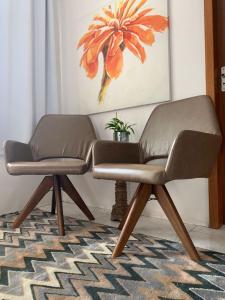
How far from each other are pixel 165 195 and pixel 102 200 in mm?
1062

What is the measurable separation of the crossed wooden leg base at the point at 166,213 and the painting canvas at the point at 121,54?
2.69ft

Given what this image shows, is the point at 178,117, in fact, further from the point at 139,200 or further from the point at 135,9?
the point at 135,9

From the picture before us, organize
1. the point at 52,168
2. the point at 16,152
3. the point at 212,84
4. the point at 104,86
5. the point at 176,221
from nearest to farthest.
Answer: the point at 176,221
the point at 52,168
the point at 212,84
the point at 16,152
the point at 104,86

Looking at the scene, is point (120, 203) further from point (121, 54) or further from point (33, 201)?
point (121, 54)

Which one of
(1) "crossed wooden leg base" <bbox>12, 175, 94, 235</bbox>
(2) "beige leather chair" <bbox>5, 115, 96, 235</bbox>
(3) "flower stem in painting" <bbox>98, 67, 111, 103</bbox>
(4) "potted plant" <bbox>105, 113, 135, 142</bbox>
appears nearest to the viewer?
(1) "crossed wooden leg base" <bbox>12, 175, 94, 235</bbox>

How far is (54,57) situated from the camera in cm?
242

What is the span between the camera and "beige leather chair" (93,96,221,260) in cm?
110

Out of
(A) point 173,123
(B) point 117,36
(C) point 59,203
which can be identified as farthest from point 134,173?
(B) point 117,36

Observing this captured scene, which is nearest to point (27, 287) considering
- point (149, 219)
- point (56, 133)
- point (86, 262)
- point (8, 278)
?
point (8, 278)

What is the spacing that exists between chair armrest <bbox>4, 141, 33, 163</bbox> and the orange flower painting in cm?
72

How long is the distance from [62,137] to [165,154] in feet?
2.84

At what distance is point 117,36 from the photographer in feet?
6.78

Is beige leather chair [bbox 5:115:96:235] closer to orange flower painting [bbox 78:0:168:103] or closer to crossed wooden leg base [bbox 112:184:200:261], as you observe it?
orange flower painting [bbox 78:0:168:103]

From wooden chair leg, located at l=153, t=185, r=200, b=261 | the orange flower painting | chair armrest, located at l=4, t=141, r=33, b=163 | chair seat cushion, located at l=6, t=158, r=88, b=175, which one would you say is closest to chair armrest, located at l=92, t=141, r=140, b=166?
chair seat cushion, located at l=6, t=158, r=88, b=175
